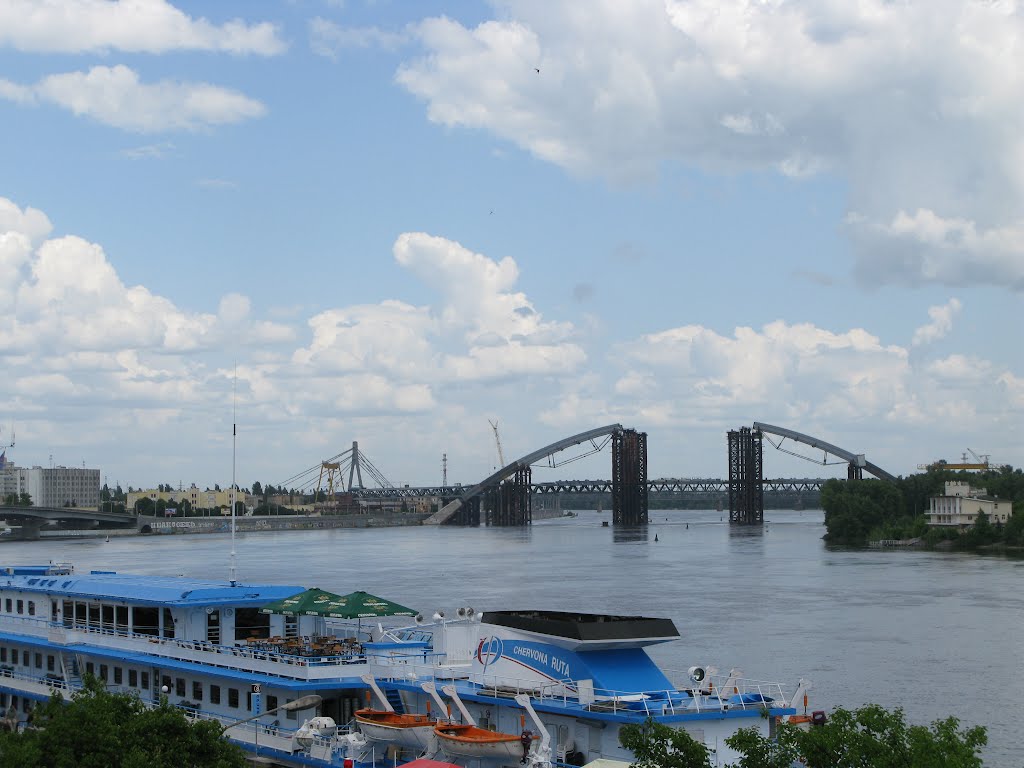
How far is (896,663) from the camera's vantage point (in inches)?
2050

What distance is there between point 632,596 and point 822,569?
101 ft

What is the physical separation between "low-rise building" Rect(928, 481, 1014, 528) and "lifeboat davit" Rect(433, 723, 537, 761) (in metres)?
128

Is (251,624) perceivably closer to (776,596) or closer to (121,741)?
(121,741)

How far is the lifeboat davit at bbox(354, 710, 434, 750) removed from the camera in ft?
78.5

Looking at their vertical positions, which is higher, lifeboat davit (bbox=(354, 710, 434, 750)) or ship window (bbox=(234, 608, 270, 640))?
ship window (bbox=(234, 608, 270, 640))

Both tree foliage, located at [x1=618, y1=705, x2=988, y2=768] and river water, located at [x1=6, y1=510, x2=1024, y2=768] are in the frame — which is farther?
river water, located at [x1=6, y1=510, x2=1024, y2=768]

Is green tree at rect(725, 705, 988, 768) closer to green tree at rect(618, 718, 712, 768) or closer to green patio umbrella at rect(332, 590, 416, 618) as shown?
green tree at rect(618, 718, 712, 768)

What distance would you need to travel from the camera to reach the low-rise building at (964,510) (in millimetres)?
143375

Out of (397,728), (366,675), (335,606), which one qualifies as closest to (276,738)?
(366,675)

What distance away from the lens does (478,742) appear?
72.9ft

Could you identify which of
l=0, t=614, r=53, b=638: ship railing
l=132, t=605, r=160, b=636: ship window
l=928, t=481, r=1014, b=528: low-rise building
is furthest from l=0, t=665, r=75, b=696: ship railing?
l=928, t=481, r=1014, b=528: low-rise building

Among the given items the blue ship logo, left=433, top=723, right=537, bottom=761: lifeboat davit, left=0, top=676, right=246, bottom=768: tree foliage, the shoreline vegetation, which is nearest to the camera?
left=0, top=676, right=246, bottom=768: tree foliage

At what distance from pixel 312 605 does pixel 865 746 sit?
1506 centimetres

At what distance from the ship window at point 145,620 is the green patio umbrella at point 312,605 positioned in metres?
3.29
